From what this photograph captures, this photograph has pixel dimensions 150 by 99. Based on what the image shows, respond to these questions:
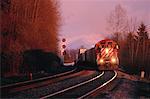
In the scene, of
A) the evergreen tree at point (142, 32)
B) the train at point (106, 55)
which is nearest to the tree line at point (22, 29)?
the train at point (106, 55)

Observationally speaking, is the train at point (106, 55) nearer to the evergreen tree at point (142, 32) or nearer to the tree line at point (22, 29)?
the tree line at point (22, 29)

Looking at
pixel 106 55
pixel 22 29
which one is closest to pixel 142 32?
pixel 106 55

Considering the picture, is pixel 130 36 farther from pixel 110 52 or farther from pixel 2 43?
pixel 2 43

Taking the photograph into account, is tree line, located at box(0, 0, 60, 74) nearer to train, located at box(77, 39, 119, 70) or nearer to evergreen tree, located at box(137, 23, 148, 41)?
train, located at box(77, 39, 119, 70)

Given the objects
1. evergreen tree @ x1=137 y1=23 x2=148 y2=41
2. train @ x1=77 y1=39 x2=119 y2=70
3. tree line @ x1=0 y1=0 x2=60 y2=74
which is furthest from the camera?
evergreen tree @ x1=137 y1=23 x2=148 y2=41

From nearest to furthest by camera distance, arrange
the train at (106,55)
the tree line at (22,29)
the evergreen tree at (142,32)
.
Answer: the tree line at (22,29) < the train at (106,55) < the evergreen tree at (142,32)

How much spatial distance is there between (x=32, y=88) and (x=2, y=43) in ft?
33.0

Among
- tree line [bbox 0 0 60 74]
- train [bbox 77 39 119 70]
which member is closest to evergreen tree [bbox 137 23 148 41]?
tree line [bbox 0 0 60 74]

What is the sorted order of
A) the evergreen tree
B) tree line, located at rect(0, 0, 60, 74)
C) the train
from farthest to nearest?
the evergreen tree < the train < tree line, located at rect(0, 0, 60, 74)

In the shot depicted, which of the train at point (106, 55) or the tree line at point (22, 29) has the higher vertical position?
the tree line at point (22, 29)

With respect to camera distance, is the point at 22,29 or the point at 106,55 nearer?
the point at 22,29

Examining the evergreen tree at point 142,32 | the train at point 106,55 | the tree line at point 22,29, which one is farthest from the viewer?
the evergreen tree at point 142,32

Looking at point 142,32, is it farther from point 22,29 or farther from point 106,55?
point 22,29

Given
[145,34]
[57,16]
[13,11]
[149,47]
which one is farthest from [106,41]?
[145,34]
